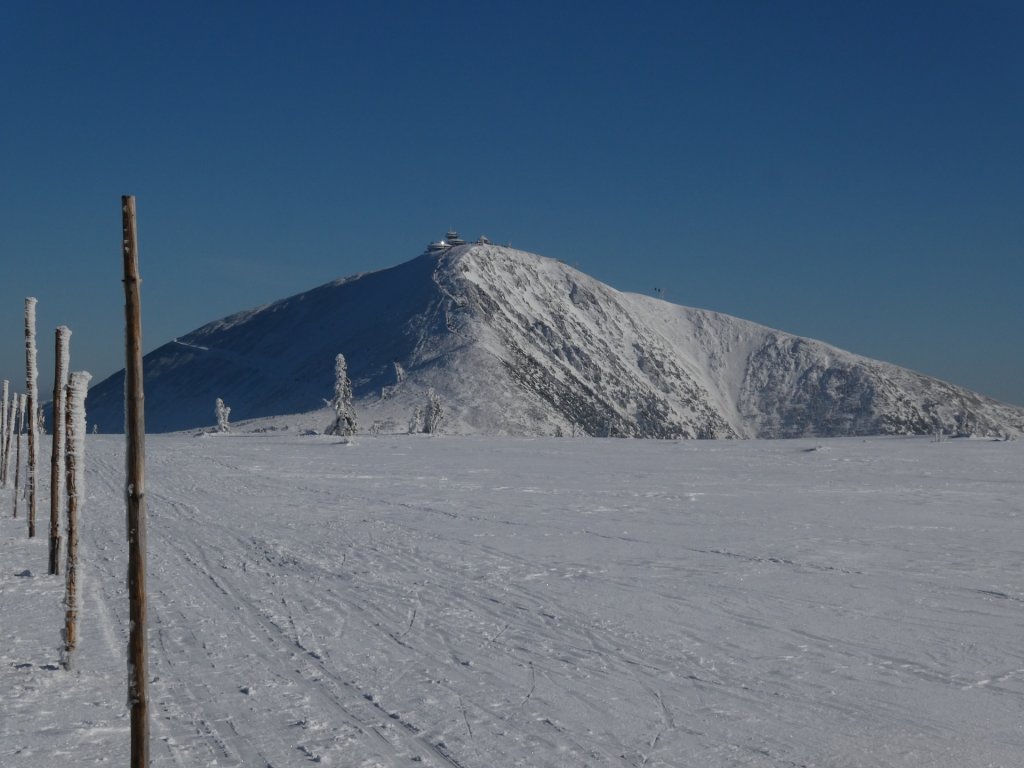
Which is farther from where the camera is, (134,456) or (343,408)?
(343,408)

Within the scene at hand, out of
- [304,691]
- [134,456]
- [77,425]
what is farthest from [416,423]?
[134,456]

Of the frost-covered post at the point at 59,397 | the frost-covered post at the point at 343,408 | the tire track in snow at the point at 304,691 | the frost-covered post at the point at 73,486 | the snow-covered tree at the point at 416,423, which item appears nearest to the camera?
the tire track in snow at the point at 304,691

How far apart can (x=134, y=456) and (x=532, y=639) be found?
6.53 m

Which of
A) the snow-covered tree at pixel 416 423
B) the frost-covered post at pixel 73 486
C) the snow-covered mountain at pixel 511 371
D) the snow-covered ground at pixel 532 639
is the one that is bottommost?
the snow-covered ground at pixel 532 639

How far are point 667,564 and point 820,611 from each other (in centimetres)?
464

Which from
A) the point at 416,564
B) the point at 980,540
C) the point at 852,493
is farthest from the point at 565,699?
the point at 852,493

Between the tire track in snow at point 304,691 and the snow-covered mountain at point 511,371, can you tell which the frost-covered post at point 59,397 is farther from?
the snow-covered mountain at point 511,371

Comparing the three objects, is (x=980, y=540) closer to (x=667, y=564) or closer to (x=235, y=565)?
(x=667, y=564)

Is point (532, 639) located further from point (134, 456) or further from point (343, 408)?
point (343, 408)

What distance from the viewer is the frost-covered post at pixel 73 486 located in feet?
33.3

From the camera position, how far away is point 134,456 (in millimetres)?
6676

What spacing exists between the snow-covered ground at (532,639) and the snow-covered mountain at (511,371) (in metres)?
98.9

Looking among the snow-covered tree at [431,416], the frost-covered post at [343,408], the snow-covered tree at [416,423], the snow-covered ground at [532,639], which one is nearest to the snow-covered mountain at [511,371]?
the snow-covered tree at [416,423]

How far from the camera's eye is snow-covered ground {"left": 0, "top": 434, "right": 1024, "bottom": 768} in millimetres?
8094
